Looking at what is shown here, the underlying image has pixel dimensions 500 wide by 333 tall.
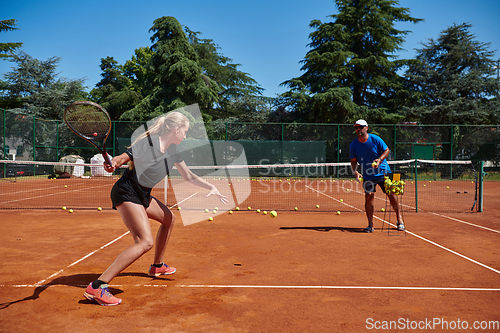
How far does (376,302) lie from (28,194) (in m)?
11.1

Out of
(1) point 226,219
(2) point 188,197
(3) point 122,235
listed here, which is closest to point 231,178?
(2) point 188,197

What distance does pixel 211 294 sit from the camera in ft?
10.2

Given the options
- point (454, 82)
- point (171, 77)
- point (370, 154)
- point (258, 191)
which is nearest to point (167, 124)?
point (370, 154)

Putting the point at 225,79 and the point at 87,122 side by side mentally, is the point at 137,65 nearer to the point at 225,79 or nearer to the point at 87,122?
the point at 225,79

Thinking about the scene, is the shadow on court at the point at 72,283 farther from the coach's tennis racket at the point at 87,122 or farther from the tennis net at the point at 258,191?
the tennis net at the point at 258,191

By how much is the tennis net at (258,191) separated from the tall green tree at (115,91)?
8.66 metres

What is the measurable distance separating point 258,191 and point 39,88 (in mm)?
24956

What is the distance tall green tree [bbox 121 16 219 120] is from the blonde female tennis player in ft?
68.6

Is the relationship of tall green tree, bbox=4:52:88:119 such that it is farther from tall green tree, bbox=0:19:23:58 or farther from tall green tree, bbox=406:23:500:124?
tall green tree, bbox=406:23:500:124

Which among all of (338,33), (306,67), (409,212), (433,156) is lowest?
(409,212)

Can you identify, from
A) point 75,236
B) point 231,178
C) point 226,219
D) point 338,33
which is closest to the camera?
point 75,236

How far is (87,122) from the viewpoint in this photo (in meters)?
3.51

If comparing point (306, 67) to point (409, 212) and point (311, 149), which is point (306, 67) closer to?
point (311, 149)

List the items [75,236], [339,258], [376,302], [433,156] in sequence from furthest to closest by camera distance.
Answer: [433,156], [75,236], [339,258], [376,302]
